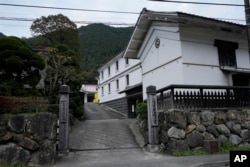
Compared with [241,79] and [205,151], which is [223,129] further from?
[241,79]

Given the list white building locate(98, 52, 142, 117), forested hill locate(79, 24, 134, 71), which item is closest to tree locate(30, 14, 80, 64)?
white building locate(98, 52, 142, 117)

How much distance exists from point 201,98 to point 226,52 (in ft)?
19.0

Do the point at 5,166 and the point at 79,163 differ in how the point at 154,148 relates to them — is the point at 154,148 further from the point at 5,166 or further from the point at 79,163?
the point at 5,166

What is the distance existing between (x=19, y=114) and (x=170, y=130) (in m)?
5.87

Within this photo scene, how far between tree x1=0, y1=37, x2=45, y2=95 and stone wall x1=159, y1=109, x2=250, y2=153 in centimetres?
817

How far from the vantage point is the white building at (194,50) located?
14320 mm

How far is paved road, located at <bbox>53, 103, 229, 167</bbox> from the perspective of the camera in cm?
869

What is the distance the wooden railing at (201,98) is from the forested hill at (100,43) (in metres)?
39.5

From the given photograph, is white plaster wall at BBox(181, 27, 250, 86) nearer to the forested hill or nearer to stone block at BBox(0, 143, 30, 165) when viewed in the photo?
stone block at BBox(0, 143, 30, 165)

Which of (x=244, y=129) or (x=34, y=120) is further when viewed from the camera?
(x=244, y=129)

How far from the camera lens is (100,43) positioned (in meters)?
56.5

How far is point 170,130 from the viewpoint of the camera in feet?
34.5

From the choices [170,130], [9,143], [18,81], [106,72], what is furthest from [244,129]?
[106,72]

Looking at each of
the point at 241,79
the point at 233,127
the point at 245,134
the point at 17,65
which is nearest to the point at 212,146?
the point at 233,127
